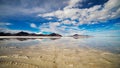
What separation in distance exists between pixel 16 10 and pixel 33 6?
0.45 m

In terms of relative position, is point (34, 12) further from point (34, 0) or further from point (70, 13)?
point (70, 13)

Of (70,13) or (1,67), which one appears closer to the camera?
(1,67)

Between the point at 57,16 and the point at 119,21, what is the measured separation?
5.47 ft

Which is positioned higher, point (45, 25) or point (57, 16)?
point (57, 16)

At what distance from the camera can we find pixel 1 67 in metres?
2.01

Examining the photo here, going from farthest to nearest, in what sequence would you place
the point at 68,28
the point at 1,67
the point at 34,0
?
the point at 68,28
the point at 34,0
the point at 1,67

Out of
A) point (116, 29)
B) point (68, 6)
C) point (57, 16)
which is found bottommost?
point (116, 29)

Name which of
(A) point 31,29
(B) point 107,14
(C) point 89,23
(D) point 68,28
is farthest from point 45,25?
(B) point 107,14

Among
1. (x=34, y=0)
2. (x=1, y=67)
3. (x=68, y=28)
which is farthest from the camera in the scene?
(x=68, y=28)

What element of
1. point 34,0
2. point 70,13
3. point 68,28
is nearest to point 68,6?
point 70,13

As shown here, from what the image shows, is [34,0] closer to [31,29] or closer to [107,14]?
[31,29]

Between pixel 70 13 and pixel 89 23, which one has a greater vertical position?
pixel 70 13

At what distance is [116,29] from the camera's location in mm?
3635

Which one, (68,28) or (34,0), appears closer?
(34,0)
